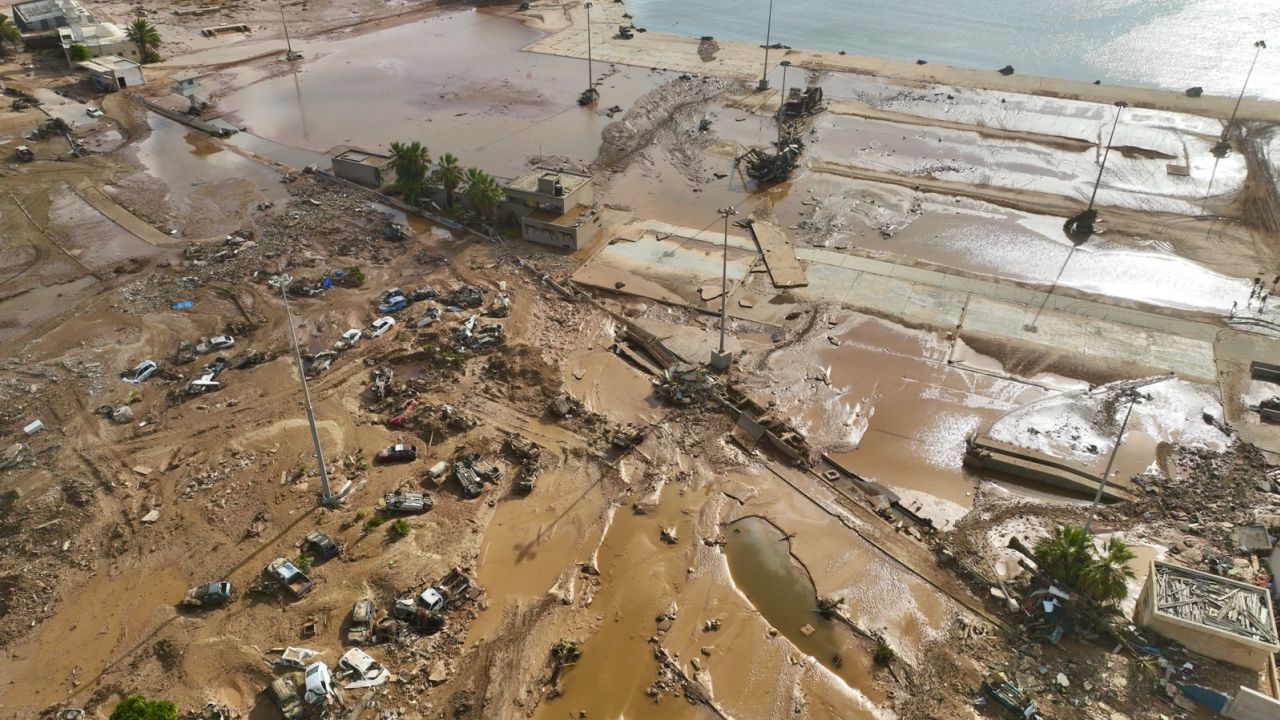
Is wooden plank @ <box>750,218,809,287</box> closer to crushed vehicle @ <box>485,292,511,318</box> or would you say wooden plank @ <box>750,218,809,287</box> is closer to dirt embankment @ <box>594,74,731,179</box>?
dirt embankment @ <box>594,74,731,179</box>

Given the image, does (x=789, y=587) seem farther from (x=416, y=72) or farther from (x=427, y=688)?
(x=416, y=72)

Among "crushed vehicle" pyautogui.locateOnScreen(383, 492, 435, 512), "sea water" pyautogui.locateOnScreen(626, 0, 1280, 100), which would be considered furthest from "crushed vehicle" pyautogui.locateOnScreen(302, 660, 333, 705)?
"sea water" pyautogui.locateOnScreen(626, 0, 1280, 100)

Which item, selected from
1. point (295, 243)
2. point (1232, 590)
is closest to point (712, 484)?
point (1232, 590)

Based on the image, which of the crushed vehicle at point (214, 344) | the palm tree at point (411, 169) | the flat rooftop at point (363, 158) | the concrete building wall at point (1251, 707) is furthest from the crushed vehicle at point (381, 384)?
the concrete building wall at point (1251, 707)

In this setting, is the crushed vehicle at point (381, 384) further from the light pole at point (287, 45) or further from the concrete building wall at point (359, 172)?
the light pole at point (287, 45)

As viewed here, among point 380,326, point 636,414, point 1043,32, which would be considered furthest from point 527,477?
point 1043,32

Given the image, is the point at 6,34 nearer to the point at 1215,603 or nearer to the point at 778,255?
the point at 778,255
